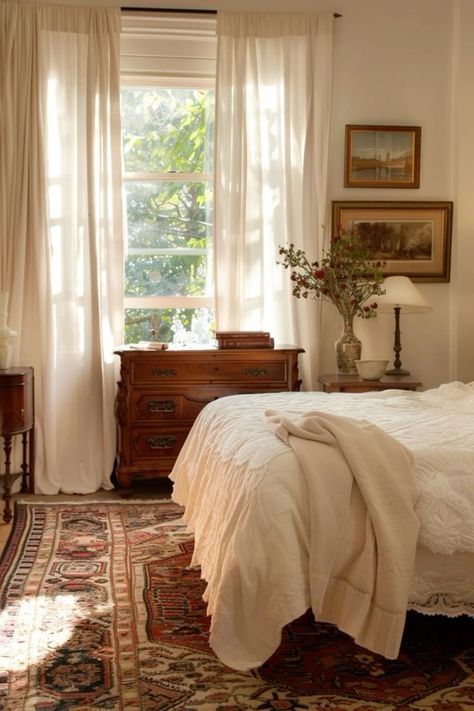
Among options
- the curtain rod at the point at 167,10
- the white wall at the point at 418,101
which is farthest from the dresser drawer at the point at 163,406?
the curtain rod at the point at 167,10

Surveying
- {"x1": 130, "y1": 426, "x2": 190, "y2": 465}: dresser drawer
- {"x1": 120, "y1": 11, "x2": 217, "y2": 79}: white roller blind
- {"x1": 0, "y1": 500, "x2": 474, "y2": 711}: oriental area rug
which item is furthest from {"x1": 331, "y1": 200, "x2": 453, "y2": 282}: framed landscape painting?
{"x1": 0, "y1": 500, "x2": 474, "y2": 711}: oriental area rug

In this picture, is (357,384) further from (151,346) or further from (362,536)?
(362,536)

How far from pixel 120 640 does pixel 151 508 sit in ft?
6.99

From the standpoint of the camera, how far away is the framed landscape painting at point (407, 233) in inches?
240

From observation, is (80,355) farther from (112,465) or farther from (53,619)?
(53,619)

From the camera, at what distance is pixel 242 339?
5.59 metres

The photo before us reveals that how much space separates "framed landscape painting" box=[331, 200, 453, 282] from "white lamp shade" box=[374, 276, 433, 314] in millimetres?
312

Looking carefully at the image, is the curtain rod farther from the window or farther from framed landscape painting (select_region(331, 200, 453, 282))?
framed landscape painting (select_region(331, 200, 453, 282))

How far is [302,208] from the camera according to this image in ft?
19.5

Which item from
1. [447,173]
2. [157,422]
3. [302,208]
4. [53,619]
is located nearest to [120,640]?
[53,619]

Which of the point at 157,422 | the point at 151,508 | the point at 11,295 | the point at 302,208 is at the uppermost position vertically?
the point at 302,208

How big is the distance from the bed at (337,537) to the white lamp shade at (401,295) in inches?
109

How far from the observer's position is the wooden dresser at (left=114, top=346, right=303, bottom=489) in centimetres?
554

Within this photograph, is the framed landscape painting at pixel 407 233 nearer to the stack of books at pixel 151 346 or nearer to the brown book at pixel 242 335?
the brown book at pixel 242 335
